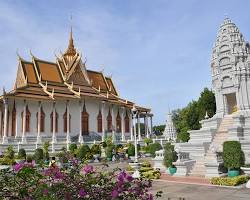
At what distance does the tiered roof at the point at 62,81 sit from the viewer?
3375 cm

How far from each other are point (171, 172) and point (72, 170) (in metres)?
11.1

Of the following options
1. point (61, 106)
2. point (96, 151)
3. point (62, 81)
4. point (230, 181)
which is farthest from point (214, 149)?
point (62, 81)

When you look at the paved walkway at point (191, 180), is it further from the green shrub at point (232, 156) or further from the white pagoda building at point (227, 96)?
the white pagoda building at point (227, 96)

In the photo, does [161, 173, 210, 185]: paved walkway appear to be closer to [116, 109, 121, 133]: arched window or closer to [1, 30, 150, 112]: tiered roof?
[1, 30, 150, 112]: tiered roof

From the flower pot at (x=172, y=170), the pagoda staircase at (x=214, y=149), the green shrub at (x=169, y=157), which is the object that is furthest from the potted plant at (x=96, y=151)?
the flower pot at (x=172, y=170)

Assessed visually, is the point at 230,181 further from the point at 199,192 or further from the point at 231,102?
the point at 231,102

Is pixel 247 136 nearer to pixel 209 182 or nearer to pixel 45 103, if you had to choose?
pixel 209 182

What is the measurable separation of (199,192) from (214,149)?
572cm

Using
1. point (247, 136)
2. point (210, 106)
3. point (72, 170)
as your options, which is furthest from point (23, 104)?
point (72, 170)

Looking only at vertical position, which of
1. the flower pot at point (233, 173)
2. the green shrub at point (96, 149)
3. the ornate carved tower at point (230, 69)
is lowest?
the flower pot at point (233, 173)

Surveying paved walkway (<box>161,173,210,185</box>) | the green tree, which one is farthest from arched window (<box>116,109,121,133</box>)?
paved walkway (<box>161,173,210,185</box>)

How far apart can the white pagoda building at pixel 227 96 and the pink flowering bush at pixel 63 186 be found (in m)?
12.2

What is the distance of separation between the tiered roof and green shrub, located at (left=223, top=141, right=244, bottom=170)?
2332 cm

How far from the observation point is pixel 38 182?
4.76 metres
